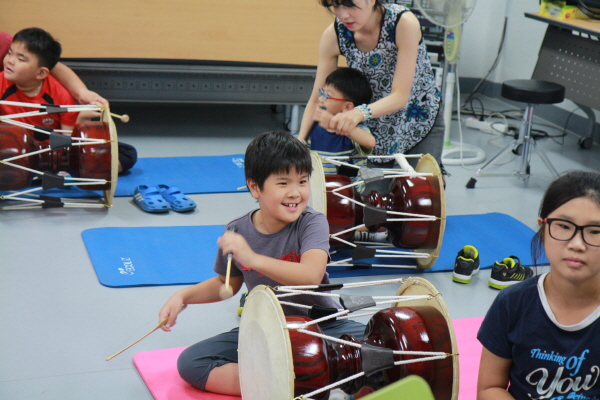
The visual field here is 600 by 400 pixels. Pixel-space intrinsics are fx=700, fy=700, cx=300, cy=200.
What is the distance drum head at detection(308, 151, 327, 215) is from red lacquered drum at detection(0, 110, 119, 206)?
3.44 feet

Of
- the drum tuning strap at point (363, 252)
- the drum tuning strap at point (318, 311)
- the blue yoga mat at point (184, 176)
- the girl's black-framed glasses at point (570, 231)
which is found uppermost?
the girl's black-framed glasses at point (570, 231)

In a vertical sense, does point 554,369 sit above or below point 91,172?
above

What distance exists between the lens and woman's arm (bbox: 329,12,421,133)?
288 cm

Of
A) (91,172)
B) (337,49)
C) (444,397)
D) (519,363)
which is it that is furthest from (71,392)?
(337,49)

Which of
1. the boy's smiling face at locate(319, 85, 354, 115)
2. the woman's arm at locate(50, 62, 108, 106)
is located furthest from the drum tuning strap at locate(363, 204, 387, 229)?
the woman's arm at locate(50, 62, 108, 106)

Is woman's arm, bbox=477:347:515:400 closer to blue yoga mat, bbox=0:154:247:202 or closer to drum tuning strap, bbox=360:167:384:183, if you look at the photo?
drum tuning strap, bbox=360:167:384:183

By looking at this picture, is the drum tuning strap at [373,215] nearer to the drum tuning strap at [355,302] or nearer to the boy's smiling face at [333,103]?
the boy's smiling face at [333,103]

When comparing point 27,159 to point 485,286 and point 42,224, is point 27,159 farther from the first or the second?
point 485,286

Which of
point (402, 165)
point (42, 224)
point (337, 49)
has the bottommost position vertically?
point (42, 224)

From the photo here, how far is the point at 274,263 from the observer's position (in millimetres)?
1772

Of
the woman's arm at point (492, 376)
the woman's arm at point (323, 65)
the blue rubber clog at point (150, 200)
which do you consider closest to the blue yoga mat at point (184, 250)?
the blue rubber clog at point (150, 200)

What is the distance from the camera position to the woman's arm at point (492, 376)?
1.50 meters

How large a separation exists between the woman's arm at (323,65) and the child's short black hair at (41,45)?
1.34 metres

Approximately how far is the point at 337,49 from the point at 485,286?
4.00ft
